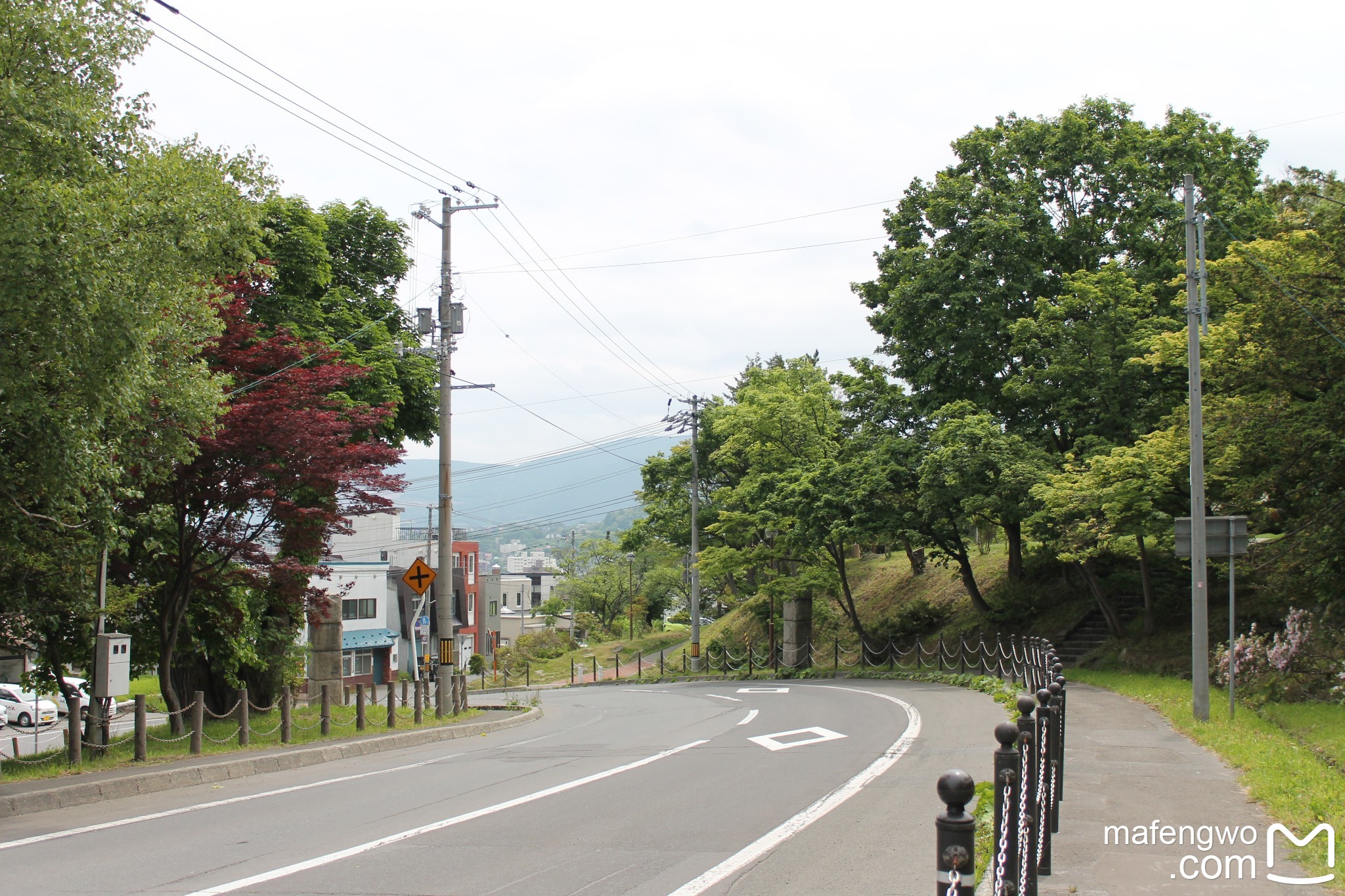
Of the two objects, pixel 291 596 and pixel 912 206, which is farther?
pixel 912 206

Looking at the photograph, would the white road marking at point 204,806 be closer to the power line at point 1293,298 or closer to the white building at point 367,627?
the power line at point 1293,298

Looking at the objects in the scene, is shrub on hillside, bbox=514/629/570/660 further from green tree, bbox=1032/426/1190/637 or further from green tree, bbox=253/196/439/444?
green tree, bbox=1032/426/1190/637

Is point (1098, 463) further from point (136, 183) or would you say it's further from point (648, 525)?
point (648, 525)

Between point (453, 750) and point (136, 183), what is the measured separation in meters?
9.91

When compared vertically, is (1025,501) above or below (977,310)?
below

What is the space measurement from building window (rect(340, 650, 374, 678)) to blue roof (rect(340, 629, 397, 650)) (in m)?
0.51

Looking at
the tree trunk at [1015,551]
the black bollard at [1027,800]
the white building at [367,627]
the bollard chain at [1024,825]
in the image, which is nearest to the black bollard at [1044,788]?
A: the black bollard at [1027,800]

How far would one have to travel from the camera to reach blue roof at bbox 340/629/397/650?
163ft

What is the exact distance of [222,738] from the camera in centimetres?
1723

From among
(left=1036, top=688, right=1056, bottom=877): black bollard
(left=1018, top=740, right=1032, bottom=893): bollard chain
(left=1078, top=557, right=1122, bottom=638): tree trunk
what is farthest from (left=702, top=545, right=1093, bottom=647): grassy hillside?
(left=1018, top=740, right=1032, bottom=893): bollard chain

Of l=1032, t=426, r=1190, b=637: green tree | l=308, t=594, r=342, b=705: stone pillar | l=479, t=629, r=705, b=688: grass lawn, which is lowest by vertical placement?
l=479, t=629, r=705, b=688: grass lawn

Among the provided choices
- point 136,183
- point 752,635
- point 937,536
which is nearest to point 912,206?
point 937,536

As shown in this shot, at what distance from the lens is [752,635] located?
49.9 metres

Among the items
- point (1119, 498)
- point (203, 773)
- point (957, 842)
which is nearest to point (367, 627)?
point (1119, 498)
